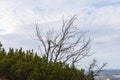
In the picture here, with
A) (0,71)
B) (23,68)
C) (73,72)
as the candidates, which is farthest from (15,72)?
(73,72)

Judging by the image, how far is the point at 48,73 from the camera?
1191 cm

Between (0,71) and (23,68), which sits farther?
(0,71)

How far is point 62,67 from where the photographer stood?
12.5m

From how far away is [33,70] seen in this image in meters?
12.0

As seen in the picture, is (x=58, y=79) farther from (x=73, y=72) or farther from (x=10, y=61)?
(x=10, y=61)

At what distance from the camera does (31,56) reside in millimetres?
12977

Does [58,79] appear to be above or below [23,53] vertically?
below

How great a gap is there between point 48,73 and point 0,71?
6.83ft

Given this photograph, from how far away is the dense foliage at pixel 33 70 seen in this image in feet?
38.7

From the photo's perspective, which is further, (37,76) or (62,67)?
(62,67)

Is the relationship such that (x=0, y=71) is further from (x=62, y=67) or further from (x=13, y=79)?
(x=62, y=67)

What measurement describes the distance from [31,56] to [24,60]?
0.49 meters

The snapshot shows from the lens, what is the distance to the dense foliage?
38.7 feet

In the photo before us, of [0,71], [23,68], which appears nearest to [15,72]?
[23,68]
